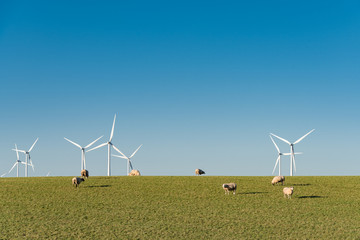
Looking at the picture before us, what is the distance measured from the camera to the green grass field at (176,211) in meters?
18.1

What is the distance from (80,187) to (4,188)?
25.9ft

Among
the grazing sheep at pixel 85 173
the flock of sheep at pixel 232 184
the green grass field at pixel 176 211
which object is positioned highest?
the grazing sheep at pixel 85 173

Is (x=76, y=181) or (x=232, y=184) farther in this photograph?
(x=76, y=181)

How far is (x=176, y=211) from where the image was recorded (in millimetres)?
23047

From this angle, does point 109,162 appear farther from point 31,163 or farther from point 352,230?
point 352,230

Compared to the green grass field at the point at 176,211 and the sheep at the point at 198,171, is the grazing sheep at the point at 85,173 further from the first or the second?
the sheep at the point at 198,171

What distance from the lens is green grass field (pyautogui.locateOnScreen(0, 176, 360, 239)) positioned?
18.1 m

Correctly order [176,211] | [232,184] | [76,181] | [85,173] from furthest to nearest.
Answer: [85,173], [76,181], [232,184], [176,211]

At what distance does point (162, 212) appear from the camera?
22797 mm

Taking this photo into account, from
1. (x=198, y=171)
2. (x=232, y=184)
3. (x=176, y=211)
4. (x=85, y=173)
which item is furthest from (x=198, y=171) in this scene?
(x=176, y=211)

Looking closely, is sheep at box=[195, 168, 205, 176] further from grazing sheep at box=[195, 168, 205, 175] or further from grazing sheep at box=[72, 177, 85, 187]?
grazing sheep at box=[72, 177, 85, 187]

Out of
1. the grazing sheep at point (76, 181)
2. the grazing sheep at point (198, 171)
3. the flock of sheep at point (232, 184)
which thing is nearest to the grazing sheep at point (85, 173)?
the flock of sheep at point (232, 184)

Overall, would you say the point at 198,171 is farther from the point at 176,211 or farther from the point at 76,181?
the point at 176,211

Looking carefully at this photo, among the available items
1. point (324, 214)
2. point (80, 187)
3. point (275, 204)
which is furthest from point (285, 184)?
point (80, 187)
